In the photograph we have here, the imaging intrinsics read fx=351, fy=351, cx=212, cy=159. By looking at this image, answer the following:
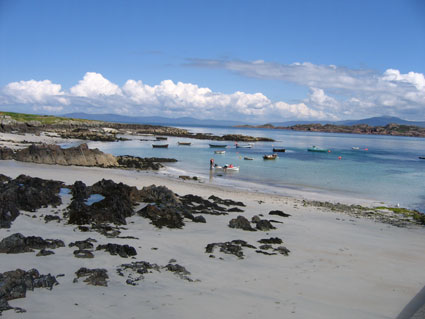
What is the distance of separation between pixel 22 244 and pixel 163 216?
5.64m

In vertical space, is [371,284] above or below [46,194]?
A: below

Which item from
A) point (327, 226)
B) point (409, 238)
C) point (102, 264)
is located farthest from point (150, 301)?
point (409, 238)

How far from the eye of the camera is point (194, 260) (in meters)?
9.64

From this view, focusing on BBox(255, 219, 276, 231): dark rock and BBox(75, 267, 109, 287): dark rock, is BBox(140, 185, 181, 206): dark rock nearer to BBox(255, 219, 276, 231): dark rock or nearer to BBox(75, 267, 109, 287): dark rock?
BBox(255, 219, 276, 231): dark rock

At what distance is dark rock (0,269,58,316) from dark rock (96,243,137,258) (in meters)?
2.16

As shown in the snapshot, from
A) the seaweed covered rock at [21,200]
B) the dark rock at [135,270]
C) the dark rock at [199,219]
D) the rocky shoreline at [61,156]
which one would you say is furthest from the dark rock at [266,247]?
the rocky shoreline at [61,156]

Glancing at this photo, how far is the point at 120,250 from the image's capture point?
30.6 feet

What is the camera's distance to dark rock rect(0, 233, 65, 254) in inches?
341

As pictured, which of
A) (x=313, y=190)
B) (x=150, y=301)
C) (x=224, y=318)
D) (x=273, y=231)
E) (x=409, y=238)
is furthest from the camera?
(x=313, y=190)

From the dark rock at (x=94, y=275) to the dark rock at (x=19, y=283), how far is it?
24.0 inches

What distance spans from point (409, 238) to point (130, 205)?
12057 millimetres

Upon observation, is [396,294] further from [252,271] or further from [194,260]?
[194,260]

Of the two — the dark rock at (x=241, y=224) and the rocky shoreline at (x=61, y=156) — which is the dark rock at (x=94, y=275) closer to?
the dark rock at (x=241, y=224)

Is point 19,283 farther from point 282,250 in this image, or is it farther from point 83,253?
point 282,250
